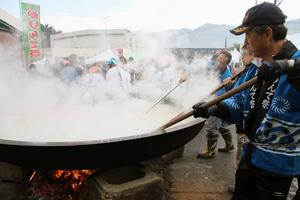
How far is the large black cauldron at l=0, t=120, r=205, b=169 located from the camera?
2.53 metres

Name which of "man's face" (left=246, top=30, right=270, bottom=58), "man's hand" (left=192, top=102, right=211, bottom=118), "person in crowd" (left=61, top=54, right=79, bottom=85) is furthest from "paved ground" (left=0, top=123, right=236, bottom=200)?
"person in crowd" (left=61, top=54, right=79, bottom=85)

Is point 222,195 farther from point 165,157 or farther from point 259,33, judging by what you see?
point 259,33

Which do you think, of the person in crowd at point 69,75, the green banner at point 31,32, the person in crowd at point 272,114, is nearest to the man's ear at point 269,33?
the person in crowd at point 272,114

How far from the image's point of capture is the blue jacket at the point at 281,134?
1868 millimetres

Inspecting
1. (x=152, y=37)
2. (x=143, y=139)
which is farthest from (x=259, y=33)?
(x=152, y=37)

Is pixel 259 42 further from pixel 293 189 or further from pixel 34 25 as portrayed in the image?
pixel 34 25

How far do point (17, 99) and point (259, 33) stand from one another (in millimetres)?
4221

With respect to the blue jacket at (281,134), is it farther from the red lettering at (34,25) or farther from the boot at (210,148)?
the red lettering at (34,25)

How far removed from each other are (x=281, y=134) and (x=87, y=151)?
1.64 meters

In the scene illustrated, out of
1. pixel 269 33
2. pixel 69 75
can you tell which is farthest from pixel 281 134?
pixel 69 75

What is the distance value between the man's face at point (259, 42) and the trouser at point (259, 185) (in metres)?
0.87

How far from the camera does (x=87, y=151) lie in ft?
8.48

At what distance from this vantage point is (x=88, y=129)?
425 centimetres

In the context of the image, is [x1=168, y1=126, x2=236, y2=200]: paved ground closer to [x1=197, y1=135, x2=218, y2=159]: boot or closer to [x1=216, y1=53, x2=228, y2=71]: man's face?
[x1=197, y1=135, x2=218, y2=159]: boot
